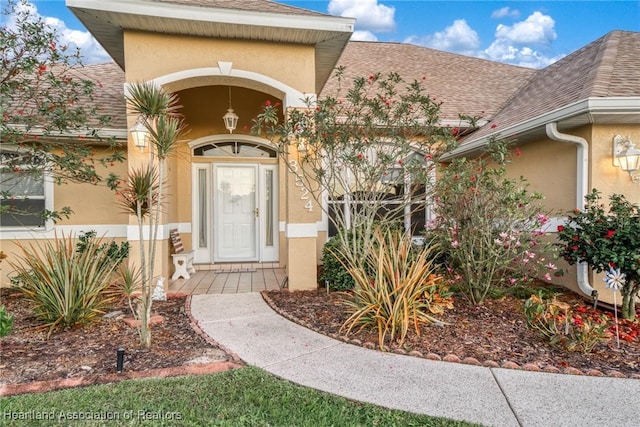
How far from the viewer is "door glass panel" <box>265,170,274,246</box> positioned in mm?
9000

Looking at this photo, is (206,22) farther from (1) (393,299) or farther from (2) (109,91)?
(1) (393,299)

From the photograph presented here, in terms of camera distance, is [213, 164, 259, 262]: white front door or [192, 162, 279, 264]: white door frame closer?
[192, 162, 279, 264]: white door frame

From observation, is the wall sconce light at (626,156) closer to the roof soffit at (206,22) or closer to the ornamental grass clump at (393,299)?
the ornamental grass clump at (393,299)

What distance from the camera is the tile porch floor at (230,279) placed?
658 centimetres

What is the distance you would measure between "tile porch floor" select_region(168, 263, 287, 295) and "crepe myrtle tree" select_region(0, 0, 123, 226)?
7.85ft

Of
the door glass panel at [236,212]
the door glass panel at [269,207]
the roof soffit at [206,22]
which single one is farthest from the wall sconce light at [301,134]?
the door glass panel at [236,212]

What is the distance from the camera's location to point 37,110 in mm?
5906

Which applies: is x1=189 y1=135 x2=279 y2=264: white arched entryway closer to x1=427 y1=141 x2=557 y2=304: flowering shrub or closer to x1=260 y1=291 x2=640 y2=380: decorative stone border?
x1=427 y1=141 x2=557 y2=304: flowering shrub

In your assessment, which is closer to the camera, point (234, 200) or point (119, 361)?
point (119, 361)

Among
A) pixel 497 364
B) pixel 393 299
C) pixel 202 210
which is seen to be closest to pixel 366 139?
pixel 393 299

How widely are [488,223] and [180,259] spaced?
5.89m

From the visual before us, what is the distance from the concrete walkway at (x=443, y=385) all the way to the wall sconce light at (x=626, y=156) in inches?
150

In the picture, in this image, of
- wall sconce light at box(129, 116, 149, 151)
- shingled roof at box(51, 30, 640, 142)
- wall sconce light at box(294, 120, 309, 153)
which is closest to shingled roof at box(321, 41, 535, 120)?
shingled roof at box(51, 30, 640, 142)

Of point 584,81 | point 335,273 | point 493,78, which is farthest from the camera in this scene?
point 493,78
